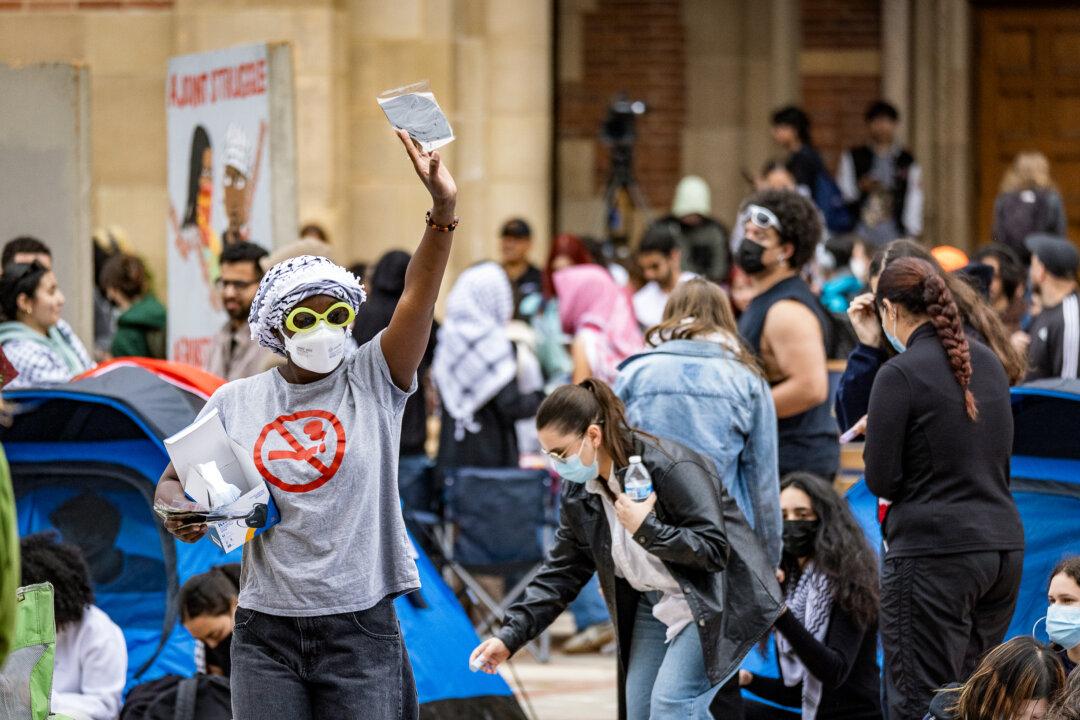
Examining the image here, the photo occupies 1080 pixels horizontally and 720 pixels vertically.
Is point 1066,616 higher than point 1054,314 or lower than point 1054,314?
lower

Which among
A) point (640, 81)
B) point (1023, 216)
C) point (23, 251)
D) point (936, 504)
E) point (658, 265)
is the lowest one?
point (936, 504)

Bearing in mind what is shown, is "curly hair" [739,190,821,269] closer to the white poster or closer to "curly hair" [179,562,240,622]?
the white poster

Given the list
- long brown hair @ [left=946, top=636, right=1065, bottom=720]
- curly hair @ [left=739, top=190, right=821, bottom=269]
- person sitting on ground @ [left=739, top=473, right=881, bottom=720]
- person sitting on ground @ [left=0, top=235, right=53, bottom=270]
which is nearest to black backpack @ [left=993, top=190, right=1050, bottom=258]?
curly hair @ [left=739, top=190, right=821, bottom=269]

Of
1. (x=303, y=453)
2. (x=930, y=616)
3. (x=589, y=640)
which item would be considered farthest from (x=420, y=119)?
(x=589, y=640)

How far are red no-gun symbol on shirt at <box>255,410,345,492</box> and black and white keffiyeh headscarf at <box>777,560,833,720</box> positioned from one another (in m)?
1.99

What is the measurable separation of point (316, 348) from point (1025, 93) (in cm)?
1106

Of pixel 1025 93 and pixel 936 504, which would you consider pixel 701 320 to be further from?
pixel 1025 93

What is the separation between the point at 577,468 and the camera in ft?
15.5

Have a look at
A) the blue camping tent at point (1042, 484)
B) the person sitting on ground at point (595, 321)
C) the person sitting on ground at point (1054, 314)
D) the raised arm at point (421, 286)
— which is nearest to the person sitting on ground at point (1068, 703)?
the blue camping tent at point (1042, 484)

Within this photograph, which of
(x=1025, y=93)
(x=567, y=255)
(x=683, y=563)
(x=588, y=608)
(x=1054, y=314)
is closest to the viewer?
(x=683, y=563)

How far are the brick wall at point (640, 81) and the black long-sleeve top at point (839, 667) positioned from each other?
331 inches

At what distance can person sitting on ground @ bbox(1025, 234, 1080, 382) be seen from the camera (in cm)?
788

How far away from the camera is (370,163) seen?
11.5m

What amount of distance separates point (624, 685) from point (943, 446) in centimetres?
112
